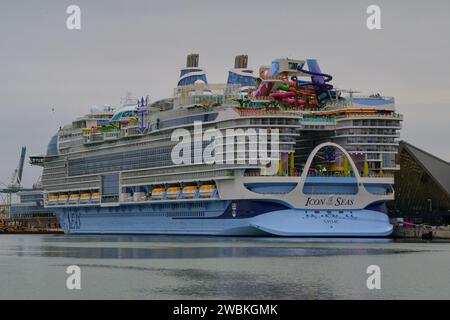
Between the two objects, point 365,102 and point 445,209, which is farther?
point 445,209

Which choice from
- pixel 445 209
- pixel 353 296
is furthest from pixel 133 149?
Answer: pixel 353 296

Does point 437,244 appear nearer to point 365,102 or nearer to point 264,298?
point 365,102

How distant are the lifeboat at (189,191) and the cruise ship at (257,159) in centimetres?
12

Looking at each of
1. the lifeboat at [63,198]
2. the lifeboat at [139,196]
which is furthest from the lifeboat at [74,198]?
the lifeboat at [139,196]

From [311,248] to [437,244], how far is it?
53.2ft

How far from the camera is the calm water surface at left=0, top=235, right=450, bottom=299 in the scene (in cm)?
6031

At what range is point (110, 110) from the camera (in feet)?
519

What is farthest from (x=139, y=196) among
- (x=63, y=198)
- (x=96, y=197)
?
(x=63, y=198)

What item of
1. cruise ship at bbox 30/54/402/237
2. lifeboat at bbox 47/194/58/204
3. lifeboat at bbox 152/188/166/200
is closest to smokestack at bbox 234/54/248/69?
cruise ship at bbox 30/54/402/237

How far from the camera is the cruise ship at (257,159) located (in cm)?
10975

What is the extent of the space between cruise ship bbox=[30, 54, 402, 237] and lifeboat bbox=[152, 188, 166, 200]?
0.68 feet
